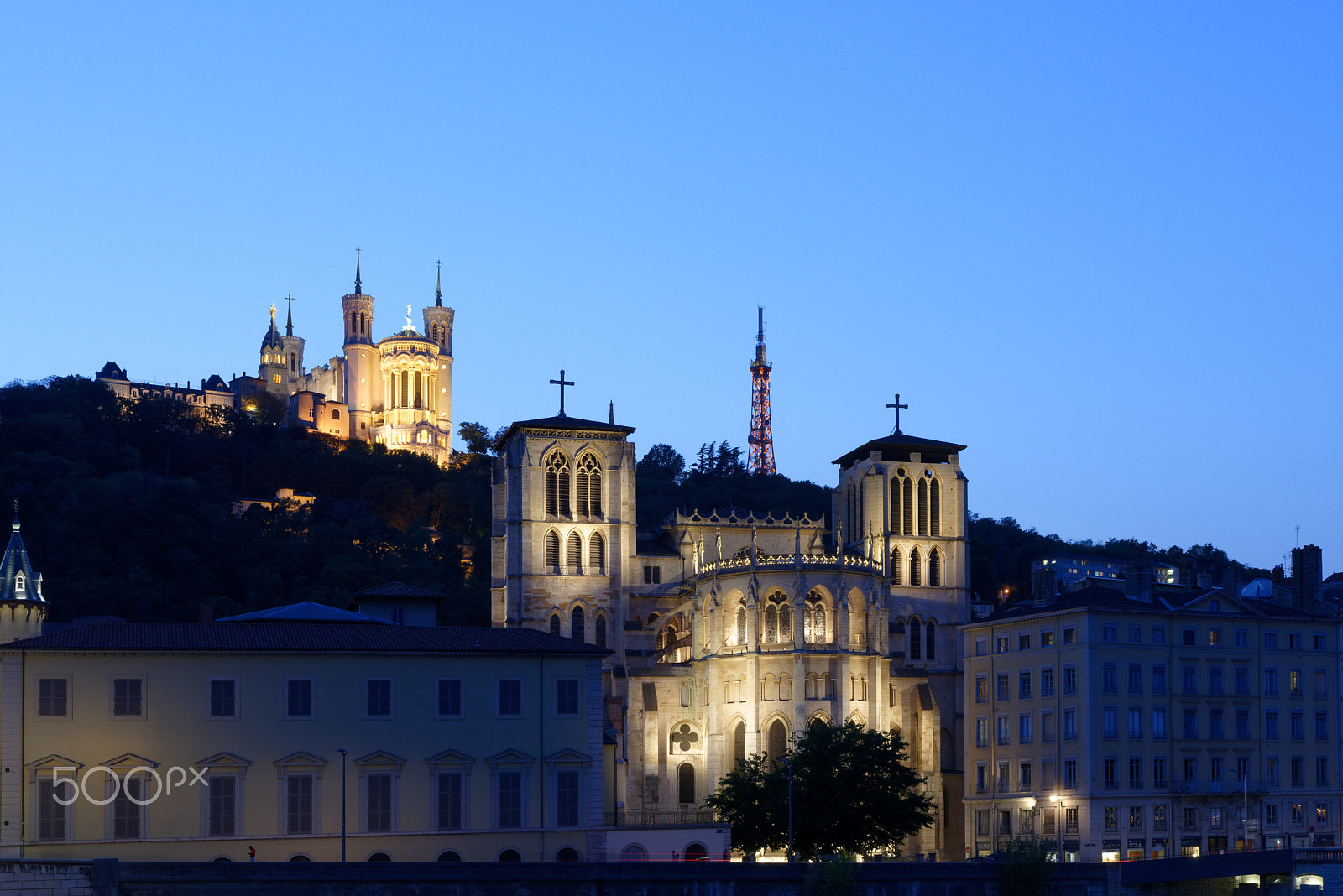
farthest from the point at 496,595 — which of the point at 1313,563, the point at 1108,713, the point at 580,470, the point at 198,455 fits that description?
the point at 198,455

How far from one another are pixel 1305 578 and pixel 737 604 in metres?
28.6

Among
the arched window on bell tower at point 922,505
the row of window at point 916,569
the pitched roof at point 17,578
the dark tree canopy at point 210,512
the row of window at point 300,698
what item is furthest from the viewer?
the dark tree canopy at point 210,512

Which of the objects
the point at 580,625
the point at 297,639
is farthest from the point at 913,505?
the point at 297,639

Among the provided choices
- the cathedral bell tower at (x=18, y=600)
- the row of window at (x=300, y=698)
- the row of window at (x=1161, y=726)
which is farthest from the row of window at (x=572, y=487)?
the cathedral bell tower at (x=18, y=600)

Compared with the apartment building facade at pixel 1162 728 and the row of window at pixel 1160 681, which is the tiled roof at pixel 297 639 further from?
the row of window at pixel 1160 681

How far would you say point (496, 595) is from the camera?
104500 millimetres

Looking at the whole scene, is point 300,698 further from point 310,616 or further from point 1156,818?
point 1156,818

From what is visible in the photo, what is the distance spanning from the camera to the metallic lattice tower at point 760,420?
174 meters

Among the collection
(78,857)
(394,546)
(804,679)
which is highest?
(394,546)

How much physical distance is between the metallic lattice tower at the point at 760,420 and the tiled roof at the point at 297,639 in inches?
3918

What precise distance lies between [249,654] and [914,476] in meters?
49.9

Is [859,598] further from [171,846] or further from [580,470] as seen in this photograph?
[171,846]

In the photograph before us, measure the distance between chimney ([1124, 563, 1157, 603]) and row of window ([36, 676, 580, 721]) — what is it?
33112 mm

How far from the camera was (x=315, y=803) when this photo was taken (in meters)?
65.5
